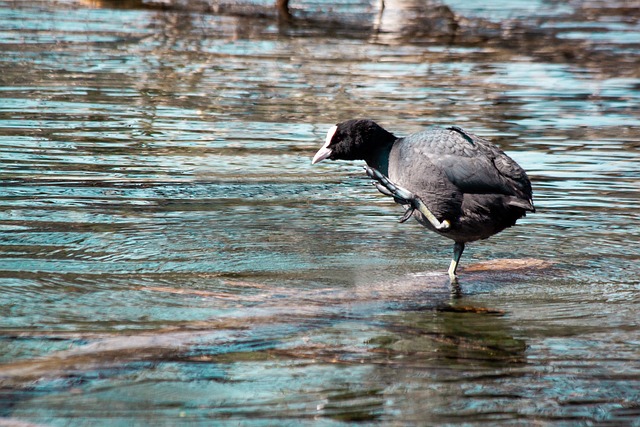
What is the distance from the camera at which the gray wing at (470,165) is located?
17.0 ft

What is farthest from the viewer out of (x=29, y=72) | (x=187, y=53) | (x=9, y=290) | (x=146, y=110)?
A: (x=187, y=53)

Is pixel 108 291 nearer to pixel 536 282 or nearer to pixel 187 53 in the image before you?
pixel 536 282

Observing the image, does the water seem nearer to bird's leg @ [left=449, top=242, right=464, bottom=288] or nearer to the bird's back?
bird's leg @ [left=449, top=242, right=464, bottom=288]

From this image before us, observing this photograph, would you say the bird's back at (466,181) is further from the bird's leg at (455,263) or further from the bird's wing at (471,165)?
the bird's leg at (455,263)

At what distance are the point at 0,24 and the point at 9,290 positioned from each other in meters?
10.9

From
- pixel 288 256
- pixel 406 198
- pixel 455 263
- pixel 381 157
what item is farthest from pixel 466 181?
pixel 288 256

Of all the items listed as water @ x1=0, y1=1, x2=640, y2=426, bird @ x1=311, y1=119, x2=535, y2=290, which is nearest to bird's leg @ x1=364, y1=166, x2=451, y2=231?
bird @ x1=311, y1=119, x2=535, y2=290

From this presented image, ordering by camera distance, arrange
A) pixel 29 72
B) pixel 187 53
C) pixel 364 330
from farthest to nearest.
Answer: pixel 187 53, pixel 29 72, pixel 364 330

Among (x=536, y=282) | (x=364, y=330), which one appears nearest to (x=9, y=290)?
(x=364, y=330)

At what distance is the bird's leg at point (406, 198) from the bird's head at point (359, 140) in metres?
0.18

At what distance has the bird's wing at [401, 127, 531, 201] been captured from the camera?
519 cm

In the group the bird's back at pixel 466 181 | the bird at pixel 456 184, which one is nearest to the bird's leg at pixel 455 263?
the bird at pixel 456 184

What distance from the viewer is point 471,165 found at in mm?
5227

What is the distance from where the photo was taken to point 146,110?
10.0 m
